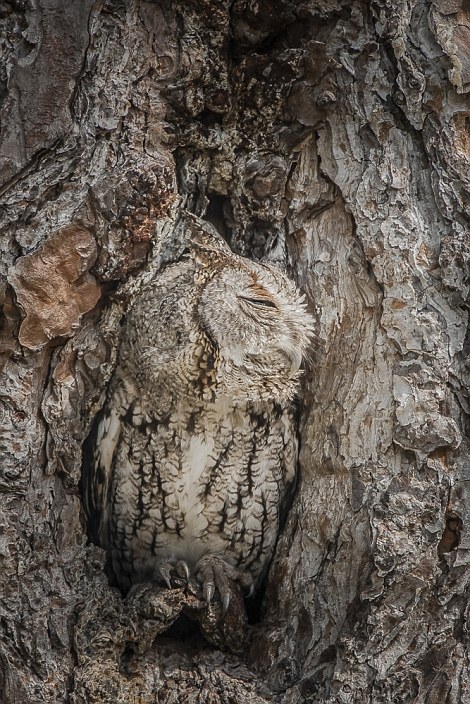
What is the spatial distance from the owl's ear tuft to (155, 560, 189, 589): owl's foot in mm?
873

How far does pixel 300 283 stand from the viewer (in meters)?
2.22

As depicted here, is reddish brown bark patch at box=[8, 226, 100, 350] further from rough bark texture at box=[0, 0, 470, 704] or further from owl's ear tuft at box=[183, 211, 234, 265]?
owl's ear tuft at box=[183, 211, 234, 265]

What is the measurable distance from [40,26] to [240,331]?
3.06ft

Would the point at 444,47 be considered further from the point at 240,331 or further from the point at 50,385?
the point at 50,385

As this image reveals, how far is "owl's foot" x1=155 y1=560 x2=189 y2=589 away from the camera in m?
2.16

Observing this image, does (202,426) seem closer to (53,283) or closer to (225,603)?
(225,603)

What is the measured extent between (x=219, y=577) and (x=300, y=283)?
89 cm

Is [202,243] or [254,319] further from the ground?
[202,243]

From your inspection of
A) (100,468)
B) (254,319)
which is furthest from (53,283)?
(100,468)

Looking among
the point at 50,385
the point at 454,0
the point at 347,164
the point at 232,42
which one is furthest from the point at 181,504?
the point at 454,0

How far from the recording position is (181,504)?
2236mm

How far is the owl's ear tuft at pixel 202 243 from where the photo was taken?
2.09 m

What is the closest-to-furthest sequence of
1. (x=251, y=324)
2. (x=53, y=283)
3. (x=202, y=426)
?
(x=53, y=283) → (x=251, y=324) → (x=202, y=426)

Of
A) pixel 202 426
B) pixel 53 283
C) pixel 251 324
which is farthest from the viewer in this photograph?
pixel 202 426
